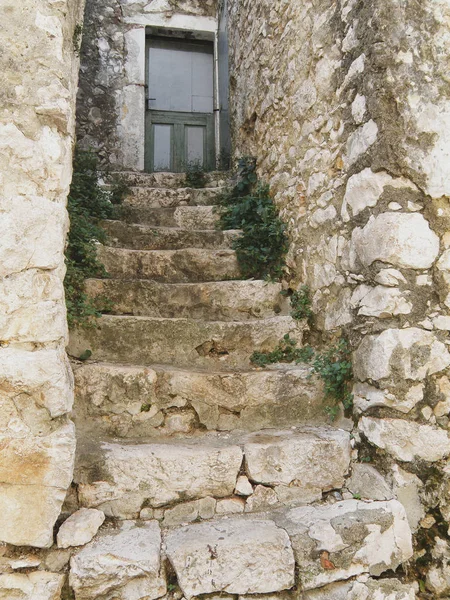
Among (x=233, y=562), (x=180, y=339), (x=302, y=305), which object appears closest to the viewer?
(x=233, y=562)

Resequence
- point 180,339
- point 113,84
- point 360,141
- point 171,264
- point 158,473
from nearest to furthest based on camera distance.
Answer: point 158,473, point 360,141, point 180,339, point 171,264, point 113,84

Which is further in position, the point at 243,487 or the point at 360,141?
the point at 360,141

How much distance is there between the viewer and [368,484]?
1.94 meters

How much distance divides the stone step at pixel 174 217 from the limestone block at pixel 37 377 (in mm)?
2246

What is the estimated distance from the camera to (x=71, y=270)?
256 centimetres

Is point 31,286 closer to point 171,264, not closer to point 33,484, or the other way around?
point 33,484

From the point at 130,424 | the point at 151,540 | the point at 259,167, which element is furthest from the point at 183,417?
the point at 259,167

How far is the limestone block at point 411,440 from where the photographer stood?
185 centimetres

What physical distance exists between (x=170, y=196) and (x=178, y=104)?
94.9 inches

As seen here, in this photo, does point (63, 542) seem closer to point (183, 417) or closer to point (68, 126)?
point (183, 417)

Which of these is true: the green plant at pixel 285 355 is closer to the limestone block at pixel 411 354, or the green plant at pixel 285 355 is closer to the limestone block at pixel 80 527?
the limestone block at pixel 411 354

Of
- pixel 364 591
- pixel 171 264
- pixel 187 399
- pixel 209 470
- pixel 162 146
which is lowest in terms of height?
pixel 364 591

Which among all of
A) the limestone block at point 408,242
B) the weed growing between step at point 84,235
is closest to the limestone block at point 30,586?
the weed growing between step at point 84,235

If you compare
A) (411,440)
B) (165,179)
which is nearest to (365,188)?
(411,440)
